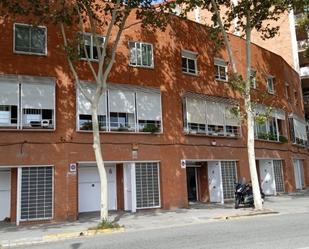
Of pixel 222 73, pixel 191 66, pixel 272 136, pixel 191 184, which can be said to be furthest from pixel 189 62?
pixel 272 136

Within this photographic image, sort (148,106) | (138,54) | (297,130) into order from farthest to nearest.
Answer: (297,130), (138,54), (148,106)

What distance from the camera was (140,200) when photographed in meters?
20.4

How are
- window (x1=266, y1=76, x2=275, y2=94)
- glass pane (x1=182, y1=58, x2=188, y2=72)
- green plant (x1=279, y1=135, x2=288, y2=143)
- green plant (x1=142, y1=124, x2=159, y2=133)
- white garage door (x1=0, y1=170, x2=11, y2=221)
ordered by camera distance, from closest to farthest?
white garage door (x1=0, y1=170, x2=11, y2=221) → green plant (x1=142, y1=124, x2=159, y2=133) → glass pane (x1=182, y1=58, x2=188, y2=72) → green plant (x1=279, y1=135, x2=288, y2=143) → window (x1=266, y1=76, x2=275, y2=94)

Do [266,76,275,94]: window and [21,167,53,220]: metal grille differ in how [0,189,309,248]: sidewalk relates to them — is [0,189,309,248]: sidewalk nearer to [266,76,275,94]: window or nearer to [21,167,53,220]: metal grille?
[21,167,53,220]: metal grille

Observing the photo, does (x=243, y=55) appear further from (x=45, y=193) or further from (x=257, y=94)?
(x=45, y=193)

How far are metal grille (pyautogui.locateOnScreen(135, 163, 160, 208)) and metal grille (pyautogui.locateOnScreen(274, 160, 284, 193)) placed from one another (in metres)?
11.6

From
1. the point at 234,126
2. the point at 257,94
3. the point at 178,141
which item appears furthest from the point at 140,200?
the point at 257,94

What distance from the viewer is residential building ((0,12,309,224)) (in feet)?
58.7

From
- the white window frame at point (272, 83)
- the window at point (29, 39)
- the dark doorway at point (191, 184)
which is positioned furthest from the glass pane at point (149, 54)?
the white window frame at point (272, 83)

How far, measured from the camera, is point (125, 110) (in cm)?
2059

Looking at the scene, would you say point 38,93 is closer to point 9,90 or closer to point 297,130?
point 9,90

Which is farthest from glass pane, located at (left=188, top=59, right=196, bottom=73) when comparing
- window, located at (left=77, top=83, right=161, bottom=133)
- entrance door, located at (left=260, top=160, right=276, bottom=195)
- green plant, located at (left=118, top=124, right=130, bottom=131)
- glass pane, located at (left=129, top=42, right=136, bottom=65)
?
entrance door, located at (left=260, top=160, right=276, bottom=195)

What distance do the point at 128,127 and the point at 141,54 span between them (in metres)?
4.03

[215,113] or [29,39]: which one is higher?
[29,39]
